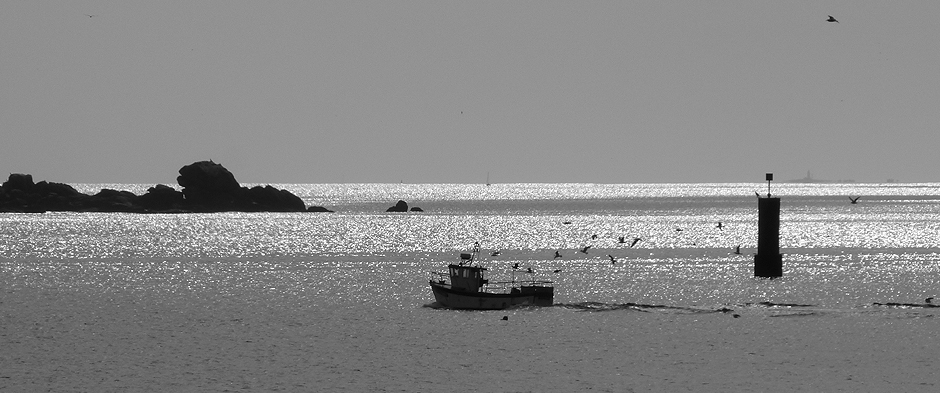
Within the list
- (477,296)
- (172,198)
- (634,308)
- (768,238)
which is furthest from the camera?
(172,198)

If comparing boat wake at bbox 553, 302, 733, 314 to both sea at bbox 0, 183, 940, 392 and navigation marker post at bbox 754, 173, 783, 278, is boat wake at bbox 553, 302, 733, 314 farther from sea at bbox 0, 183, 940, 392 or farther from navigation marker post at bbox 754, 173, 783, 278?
navigation marker post at bbox 754, 173, 783, 278

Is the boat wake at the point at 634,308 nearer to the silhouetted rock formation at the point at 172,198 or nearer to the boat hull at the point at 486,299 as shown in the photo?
the boat hull at the point at 486,299

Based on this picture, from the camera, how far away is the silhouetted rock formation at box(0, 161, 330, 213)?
541ft

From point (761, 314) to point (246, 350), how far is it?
2106cm

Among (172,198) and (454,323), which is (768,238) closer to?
(454,323)

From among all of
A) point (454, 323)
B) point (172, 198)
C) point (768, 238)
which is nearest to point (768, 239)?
point (768, 238)

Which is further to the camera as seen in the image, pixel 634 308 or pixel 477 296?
pixel 477 296

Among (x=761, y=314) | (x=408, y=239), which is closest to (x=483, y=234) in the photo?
(x=408, y=239)

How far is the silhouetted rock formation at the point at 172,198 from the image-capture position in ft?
541

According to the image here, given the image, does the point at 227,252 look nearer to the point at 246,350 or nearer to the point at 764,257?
the point at 764,257

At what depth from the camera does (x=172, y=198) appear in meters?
171

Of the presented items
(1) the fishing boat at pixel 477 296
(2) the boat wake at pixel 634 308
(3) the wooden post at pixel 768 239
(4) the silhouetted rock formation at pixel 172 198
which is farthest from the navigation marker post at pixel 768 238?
(4) the silhouetted rock formation at pixel 172 198

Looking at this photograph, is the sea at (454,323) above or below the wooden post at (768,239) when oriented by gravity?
below

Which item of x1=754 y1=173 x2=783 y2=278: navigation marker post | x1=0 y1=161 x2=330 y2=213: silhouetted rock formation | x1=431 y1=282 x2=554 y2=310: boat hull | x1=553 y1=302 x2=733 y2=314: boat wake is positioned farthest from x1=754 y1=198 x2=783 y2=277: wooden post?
x1=0 y1=161 x2=330 y2=213: silhouetted rock formation
